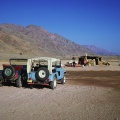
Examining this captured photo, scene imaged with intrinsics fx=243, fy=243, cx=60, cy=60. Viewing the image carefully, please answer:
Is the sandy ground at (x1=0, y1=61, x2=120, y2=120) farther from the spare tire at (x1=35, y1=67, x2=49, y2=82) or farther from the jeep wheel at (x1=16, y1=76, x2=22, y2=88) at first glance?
the jeep wheel at (x1=16, y1=76, x2=22, y2=88)

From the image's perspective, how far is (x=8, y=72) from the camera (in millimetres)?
14531

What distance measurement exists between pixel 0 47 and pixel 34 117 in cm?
9160

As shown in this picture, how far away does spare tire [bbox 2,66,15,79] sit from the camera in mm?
14414

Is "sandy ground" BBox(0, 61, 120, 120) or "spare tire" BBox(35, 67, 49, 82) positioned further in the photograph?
"spare tire" BBox(35, 67, 49, 82)

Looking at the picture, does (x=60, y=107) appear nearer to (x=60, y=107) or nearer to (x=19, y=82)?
(x=60, y=107)

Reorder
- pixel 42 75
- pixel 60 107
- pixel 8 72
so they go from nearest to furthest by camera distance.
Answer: pixel 60 107 → pixel 42 75 → pixel 8 72

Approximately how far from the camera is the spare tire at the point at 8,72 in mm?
14414

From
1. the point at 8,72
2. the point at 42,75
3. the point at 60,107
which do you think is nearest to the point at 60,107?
the point at 60,107

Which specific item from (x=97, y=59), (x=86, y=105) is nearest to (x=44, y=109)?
(x=86, y=105)

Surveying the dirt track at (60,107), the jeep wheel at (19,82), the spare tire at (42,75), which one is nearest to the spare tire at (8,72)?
the jeep wheel at (19,82)

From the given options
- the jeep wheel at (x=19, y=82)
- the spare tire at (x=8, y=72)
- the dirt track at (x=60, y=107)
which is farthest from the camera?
the jeep wheel at (x=19, y=82)

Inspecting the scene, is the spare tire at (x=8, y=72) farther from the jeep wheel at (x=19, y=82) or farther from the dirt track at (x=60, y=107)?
the dirt track at (x=60, y=107)

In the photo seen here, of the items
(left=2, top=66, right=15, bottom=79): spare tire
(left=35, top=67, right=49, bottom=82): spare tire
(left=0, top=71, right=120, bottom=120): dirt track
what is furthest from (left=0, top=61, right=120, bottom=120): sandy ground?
(left=2, top=66, right=15, bottom=79): spare tire

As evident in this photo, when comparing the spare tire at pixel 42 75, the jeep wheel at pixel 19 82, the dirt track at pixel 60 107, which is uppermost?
the spare tire at pixel 42 75
